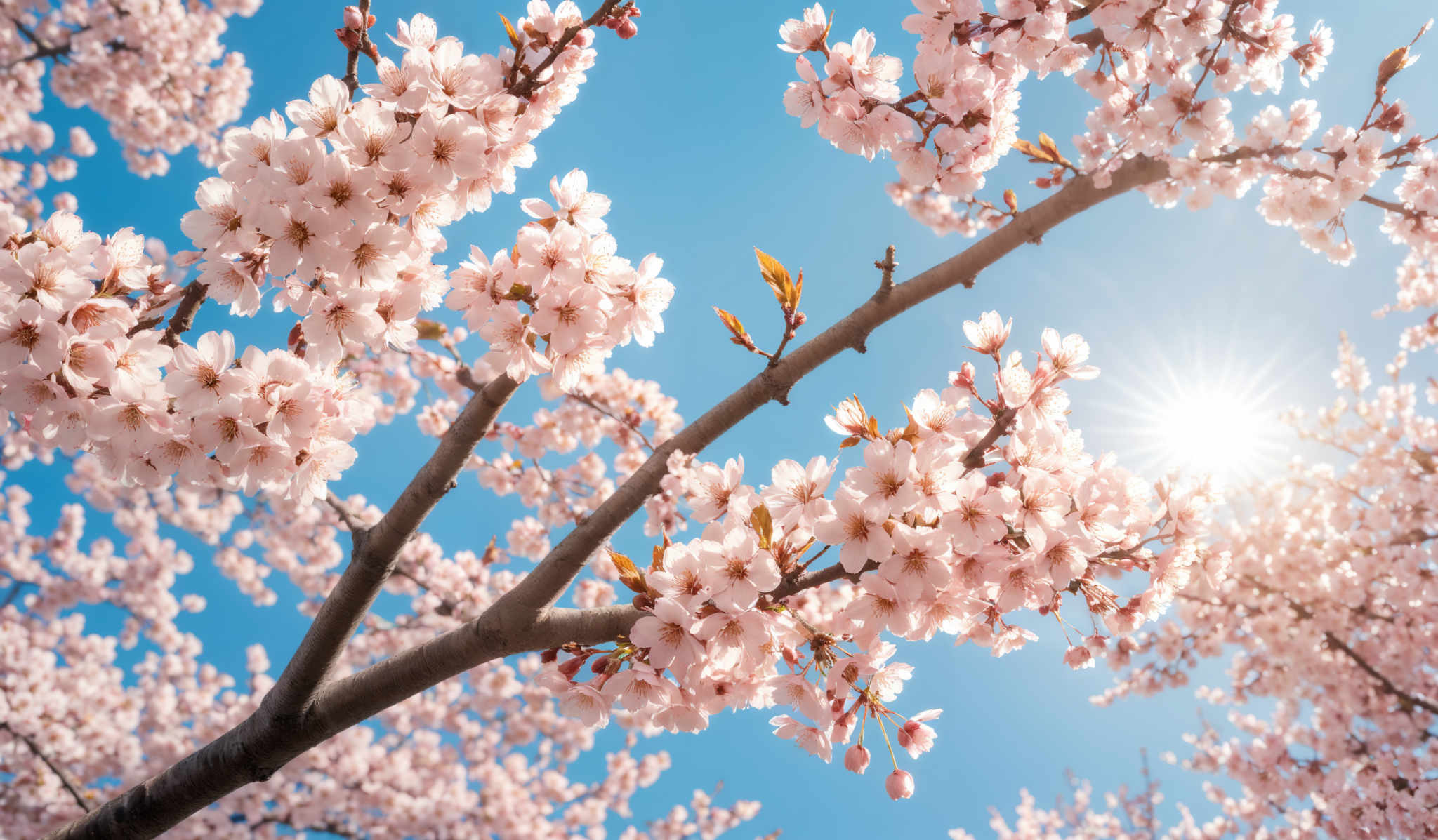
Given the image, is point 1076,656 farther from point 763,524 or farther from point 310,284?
point 310,284

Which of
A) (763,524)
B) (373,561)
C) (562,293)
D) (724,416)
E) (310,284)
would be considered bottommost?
(763,524)

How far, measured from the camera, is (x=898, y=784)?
1.86 meters

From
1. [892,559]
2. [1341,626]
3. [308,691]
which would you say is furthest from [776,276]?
[1341,626]

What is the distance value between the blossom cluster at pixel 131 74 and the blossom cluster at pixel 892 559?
11006mm

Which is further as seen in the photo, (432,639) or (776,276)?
(432,639)

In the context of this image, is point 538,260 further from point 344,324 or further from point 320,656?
point 320,656

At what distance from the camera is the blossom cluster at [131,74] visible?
8.95 m

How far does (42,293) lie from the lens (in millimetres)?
1559

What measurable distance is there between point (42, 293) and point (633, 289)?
141 centimetres

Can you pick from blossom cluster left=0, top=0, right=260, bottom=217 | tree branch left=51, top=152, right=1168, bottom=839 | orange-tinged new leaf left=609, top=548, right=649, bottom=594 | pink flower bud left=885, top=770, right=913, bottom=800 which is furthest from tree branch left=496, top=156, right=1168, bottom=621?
blossom cluster left=0, top=0, right=260, bottom=217

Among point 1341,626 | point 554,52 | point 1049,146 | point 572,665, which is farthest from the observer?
point 1341,626

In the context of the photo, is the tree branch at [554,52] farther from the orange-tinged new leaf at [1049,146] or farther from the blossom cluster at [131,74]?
the blossom cluster at [131,74]

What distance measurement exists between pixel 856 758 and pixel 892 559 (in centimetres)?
72

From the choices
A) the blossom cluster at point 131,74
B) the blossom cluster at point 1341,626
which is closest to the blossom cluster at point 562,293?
the blossom cluster at point 1341,626
